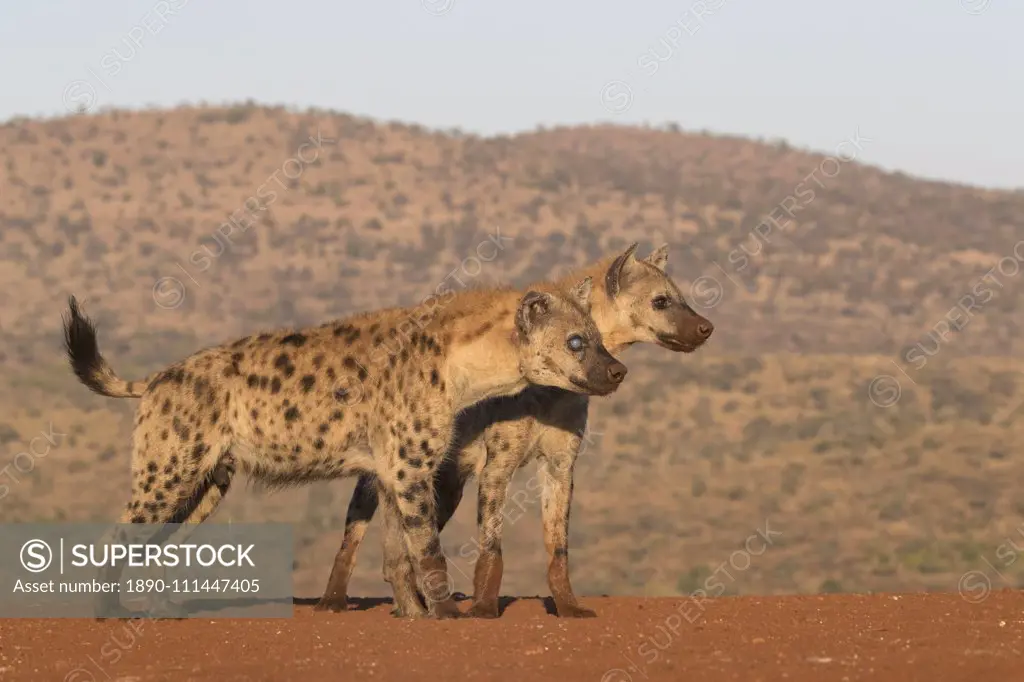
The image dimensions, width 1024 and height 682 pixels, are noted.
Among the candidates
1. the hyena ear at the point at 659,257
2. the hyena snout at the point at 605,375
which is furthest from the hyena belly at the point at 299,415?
the hyena ear at the point at 659,257

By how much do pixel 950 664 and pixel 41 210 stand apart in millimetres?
45757

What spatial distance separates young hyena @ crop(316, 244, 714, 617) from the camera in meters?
12.2

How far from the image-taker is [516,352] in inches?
Answer: 480

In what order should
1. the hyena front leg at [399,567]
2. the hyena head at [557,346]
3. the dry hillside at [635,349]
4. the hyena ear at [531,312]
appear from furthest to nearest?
the dry hillside at [635,349] → the hyena front leg at [399,567] → the hyena ear at [531,312] → the hyena head at [557,346]

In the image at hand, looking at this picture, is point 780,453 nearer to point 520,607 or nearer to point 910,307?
point 520,607

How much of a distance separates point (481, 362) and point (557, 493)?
109 centimetres

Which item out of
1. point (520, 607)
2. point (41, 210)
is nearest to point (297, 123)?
point (41, 210)

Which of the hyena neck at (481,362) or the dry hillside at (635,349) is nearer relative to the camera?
the hyena neck at (481,362)

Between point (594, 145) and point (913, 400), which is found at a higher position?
point (594, 145)

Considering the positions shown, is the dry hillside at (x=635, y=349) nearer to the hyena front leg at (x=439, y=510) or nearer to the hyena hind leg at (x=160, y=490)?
the hyena front leg at (x=439, y=510)

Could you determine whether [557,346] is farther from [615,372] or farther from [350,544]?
[350,544]

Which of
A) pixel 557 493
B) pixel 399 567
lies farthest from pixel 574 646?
pixel 399 567

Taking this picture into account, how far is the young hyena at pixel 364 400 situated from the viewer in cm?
1190

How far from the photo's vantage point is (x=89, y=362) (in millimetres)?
12938
